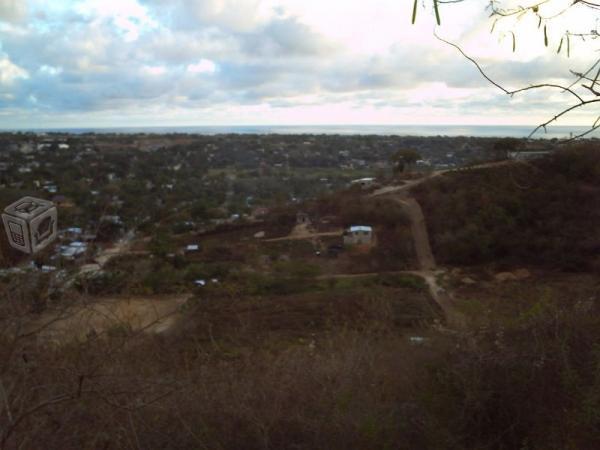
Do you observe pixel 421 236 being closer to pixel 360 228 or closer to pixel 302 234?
pixel 360 228

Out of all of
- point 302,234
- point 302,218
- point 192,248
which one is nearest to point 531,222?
point 302,234

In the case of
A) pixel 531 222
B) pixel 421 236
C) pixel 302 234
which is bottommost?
pixel 302 234

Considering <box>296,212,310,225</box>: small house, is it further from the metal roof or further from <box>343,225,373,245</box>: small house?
<box>343,225,373,245</box>: small house

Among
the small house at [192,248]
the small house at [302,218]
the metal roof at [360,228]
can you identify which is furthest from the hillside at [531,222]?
the small house at [192,248]

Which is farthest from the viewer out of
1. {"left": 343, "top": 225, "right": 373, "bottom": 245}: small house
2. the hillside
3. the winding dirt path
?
{"left": 343, "top": 225, "right": 373, "bottom": 245}: small house

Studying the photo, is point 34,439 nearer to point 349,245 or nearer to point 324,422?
point 324,422

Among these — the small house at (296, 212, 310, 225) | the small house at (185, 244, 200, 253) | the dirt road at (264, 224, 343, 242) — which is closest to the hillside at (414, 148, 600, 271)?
the dirt road at (264, 224, 343, 242)

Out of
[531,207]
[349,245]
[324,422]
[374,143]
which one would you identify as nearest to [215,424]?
[324,422]

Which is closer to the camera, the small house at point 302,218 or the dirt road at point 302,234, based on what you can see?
the dirt road at point 302,234

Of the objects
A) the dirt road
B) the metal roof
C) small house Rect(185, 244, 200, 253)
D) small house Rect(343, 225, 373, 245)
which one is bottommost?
small house Rect(185, 244, 200, 253)

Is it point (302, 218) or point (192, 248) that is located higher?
point (302, 218)

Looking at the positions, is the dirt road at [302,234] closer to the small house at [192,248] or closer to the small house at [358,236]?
the small house at [358,236]
